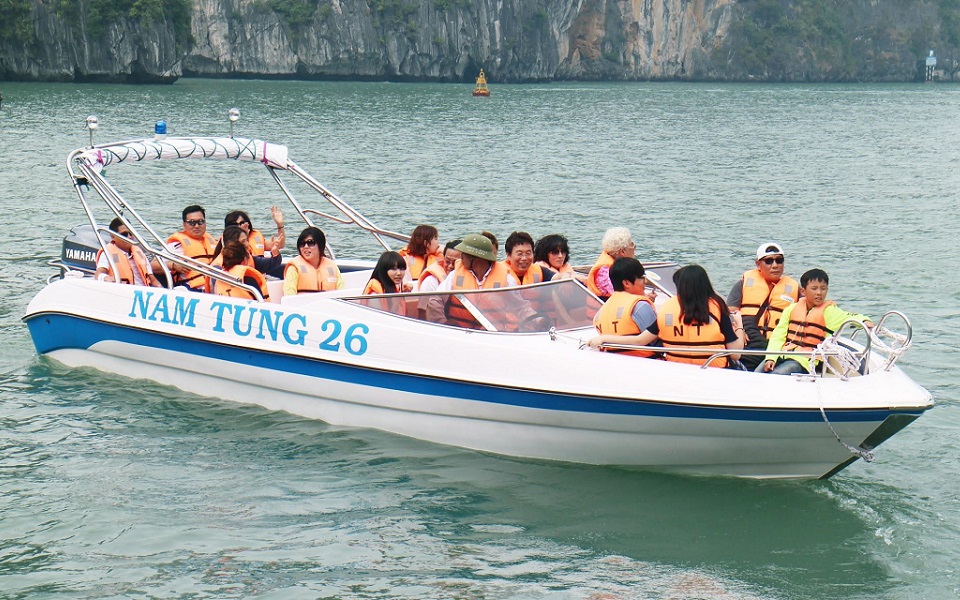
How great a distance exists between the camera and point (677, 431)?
8.16 metres

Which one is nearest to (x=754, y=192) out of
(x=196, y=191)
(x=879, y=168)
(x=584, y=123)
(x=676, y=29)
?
(x=879, y=168)

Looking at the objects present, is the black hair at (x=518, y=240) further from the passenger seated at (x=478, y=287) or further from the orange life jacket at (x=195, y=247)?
the orange life jacket at (x=195, y=247)

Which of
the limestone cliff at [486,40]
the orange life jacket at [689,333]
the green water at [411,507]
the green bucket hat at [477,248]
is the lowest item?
the green water at [411,507]

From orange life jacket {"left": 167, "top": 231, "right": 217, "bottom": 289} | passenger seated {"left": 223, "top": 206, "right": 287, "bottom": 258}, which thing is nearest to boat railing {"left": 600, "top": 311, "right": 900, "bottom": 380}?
passenger seated {"left": 223, "top": 206, "right": 287, "bottom": 258}

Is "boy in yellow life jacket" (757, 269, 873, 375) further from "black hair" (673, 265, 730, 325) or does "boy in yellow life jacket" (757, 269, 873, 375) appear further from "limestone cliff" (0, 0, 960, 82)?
"limestone cliff" (0, 0, 960, 82)

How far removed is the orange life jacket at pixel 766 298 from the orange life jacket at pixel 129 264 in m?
5.54

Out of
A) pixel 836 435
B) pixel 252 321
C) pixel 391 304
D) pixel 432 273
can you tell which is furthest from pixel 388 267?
pixel 836 435

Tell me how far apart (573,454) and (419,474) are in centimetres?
115

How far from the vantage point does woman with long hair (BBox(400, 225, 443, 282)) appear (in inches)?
415

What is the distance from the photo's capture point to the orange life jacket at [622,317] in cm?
836

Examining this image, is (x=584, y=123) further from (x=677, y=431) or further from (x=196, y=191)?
(x=677, y=431)

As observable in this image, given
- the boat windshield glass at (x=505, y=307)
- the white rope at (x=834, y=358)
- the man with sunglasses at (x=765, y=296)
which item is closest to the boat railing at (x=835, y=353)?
the white rope at (x=834, y=358)

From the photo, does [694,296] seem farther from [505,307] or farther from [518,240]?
[518,240]

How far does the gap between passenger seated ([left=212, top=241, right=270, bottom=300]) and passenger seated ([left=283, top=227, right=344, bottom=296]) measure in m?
0.36
